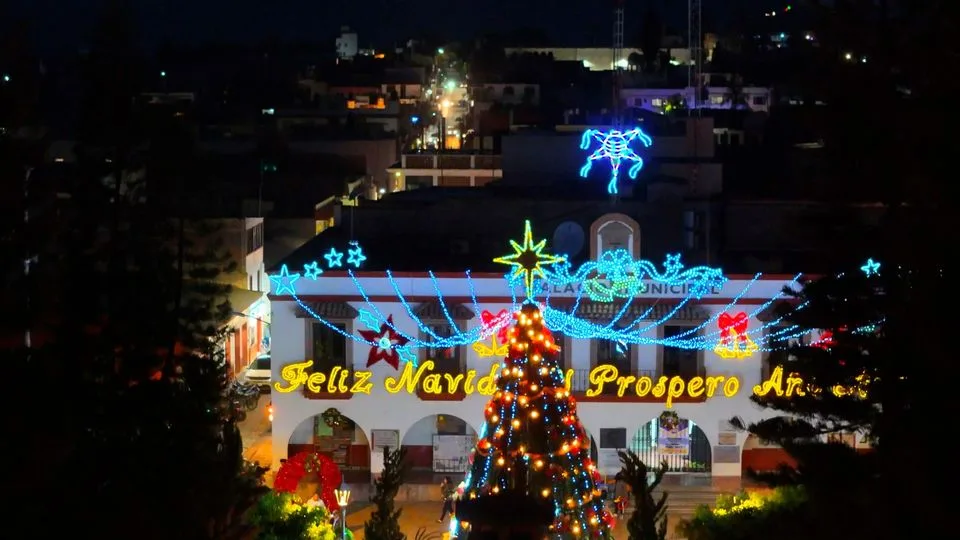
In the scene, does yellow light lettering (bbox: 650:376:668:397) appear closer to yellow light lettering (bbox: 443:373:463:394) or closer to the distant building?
yellow light lettering (bbox: 443:373:463:394)

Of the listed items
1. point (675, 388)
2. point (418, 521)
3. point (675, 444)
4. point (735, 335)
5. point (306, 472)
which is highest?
point (735, 335)

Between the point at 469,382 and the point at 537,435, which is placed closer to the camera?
the point at 537,435

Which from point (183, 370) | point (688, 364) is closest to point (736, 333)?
point (688, 364)

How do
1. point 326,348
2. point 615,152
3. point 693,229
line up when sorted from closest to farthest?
1. point 326,348
2. point 615,152
3. point 693,229

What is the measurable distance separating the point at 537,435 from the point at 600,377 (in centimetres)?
802

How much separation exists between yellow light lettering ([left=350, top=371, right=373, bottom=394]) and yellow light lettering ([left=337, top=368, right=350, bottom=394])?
92 millimetres

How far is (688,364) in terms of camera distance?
23.4 m

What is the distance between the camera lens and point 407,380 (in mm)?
23266

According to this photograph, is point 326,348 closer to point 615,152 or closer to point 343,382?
point 343,382

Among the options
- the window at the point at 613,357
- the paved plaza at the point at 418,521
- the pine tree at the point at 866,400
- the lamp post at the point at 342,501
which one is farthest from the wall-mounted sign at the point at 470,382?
the pine tree at the point at 866,400

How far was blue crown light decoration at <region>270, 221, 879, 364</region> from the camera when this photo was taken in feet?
Result: 75.3

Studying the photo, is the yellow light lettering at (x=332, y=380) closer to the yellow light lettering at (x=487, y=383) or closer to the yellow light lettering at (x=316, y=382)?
the yellow light lettering at (x=316, y=382)

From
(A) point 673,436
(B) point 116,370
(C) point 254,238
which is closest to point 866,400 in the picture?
(A) point 673,436

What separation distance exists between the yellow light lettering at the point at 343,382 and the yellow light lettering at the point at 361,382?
0.09 meters
